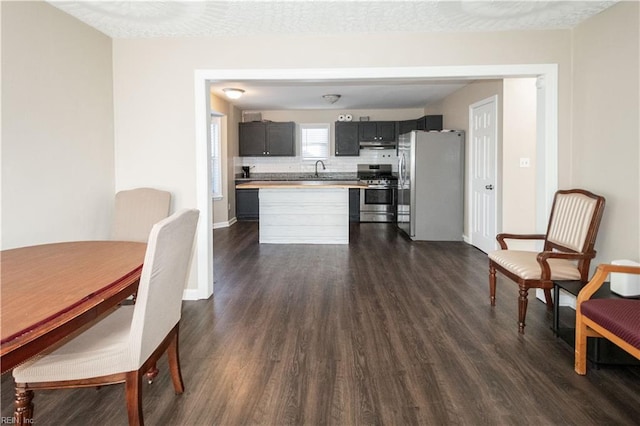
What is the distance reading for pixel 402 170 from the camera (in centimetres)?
696

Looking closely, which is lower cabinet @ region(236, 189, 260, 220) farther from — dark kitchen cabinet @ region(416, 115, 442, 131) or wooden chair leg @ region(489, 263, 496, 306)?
wooden chair leg @ region(489, 263, 496, 306)

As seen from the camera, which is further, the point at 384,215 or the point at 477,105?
the point at 384,215

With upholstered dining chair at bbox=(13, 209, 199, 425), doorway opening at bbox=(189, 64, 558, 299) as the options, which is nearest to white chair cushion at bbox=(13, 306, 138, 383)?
upholstered dining chair at bbox=(13, 209, 199, 425)

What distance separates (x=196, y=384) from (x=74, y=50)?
2.64 metres

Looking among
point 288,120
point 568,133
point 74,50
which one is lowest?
point 568,133

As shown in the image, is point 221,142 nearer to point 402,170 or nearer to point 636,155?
point 402,170

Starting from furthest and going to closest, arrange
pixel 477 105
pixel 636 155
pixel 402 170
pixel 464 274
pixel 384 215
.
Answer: pixel 384 215 → pixel 402 170 → pixel 477 105 → pixel 464 274 → pixel 636 155

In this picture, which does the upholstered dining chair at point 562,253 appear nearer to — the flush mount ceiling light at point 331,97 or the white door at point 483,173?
the white door at point 483,173

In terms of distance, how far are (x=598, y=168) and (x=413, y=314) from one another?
1792 mm

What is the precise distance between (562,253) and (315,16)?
245 centimetres

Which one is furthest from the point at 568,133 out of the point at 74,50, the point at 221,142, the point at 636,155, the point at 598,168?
the point at 221,142

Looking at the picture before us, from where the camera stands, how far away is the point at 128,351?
1515 mm

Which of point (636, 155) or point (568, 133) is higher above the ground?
point (568, 133)

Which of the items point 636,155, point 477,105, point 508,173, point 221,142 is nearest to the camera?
point 636,155
